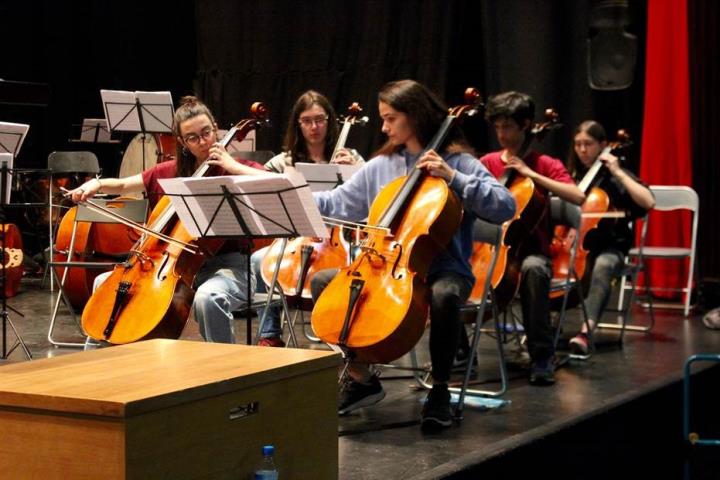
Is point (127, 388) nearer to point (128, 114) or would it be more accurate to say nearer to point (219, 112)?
point (128, 114)

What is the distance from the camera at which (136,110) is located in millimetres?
6801

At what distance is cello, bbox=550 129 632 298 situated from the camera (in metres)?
5.05

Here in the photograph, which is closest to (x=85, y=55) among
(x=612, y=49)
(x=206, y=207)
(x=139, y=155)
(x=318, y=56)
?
(x=139, y=155)

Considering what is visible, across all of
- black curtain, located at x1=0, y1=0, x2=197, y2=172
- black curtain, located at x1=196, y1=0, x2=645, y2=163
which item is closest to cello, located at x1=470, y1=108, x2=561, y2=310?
black curtain, located at x1=196, y1=0, x2=645, y2=163

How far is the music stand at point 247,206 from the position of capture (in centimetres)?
303

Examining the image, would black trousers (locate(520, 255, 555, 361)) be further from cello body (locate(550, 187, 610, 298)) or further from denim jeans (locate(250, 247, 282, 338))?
denim jeans (locate(250, 247, 282, 338))

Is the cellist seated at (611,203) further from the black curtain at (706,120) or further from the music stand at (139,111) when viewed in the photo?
the music stand at (139,111)

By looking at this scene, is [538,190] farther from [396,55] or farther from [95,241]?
[396,55]

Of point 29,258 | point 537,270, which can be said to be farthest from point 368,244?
point 29,258

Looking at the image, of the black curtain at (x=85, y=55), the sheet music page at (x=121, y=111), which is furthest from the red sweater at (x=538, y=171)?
the black curtain at (x=85, y=55)

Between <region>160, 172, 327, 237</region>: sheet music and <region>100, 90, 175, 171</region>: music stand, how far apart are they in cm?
362

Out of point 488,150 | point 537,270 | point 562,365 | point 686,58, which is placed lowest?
point 562,365

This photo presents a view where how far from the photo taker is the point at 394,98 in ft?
11.9

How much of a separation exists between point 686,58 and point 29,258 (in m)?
4.94
